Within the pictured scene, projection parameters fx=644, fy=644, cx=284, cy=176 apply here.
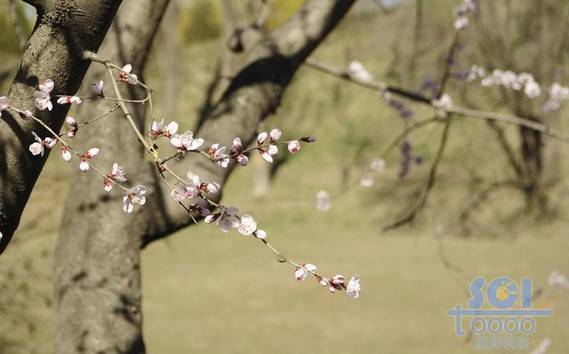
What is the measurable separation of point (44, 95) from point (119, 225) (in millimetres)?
1121

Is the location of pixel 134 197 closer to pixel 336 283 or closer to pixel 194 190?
pixel 194 190

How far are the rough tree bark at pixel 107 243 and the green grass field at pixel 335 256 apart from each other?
5.49 ft

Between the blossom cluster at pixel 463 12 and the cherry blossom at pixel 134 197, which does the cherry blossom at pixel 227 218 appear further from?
the blossom cluster at pixel 463 12

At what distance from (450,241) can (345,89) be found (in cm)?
845

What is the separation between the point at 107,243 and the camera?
2539 millimetres

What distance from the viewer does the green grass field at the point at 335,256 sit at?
21.5 ft

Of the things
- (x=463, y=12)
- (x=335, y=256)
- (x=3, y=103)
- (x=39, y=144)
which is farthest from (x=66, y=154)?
(x=335, y=256)

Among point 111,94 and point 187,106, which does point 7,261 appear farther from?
A: point 187,106

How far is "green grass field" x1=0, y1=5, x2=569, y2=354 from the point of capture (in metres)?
6.55

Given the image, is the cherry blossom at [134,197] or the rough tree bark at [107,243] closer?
the cherry blossom at [134,197]

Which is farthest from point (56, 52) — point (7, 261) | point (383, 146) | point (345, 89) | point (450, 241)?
point (345, 89)

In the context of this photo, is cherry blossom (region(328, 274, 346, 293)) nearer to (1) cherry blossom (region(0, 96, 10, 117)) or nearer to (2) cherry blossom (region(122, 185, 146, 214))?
(2) cherry blossom (region(122, 185, 146, 214))

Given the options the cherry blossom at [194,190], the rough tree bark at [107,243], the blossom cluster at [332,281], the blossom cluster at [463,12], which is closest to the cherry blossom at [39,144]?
the cherry blossom at [194,190]

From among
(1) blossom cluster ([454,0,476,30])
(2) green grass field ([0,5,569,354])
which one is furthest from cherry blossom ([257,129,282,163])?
(1) blossom cluster ([454,0,476,30])
